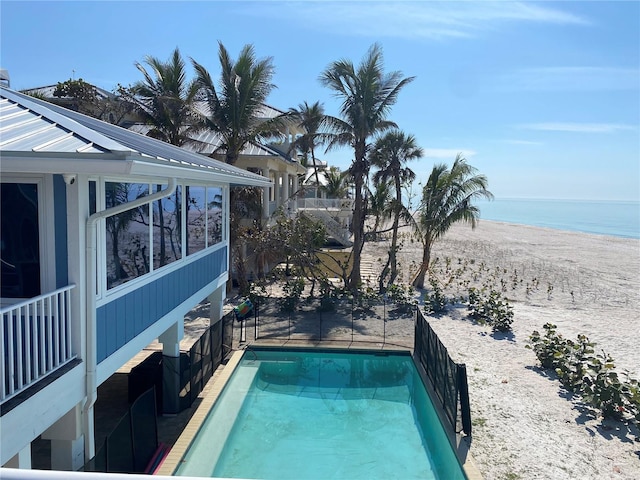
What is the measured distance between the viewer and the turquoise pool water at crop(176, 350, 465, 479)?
8586 millimetres

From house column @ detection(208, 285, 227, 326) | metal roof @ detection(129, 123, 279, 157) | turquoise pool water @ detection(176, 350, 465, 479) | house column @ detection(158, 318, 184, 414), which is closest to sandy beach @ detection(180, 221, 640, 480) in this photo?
turquoise pool water @ detection(176, 350, 465, 479)

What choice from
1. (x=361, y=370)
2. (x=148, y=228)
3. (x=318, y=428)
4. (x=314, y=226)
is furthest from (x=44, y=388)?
(x=314, y=226)

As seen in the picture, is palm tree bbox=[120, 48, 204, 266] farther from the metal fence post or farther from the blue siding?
the metal fence post

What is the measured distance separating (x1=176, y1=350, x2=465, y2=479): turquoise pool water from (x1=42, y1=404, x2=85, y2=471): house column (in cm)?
243

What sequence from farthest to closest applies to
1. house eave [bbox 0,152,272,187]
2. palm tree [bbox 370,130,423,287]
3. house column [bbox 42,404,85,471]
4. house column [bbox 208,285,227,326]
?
palm tree [bbox 370,130,423,287] → house column [bbox 208,285,227,326] → house column [bbox 42,404,85,471] → house eave [bbox 0,152,272,187]

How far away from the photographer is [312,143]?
77.4 ft

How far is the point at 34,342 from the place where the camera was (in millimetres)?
4594

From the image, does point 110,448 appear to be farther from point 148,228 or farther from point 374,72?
point 374,72

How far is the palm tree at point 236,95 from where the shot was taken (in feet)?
69.3

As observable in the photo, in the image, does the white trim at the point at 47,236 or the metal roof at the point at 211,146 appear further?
the metal roof at the point at 211,146

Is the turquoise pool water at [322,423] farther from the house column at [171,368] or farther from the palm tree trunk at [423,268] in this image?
the palm tree trunk at [423,268]

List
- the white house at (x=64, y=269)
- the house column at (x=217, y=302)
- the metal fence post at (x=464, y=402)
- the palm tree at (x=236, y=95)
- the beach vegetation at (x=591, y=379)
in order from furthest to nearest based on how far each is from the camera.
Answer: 1. the palm tree at (x=236, y=95)
2. the house column at (x=217, y=302)
3. the beach vegetation at (x=591, y=379)
4. the metal fence post at (x=464, y=402)
5. the white house at (x=64, y=269)

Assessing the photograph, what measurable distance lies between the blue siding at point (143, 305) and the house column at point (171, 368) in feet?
2.51

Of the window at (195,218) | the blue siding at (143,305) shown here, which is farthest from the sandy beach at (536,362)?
the window at (195,218)
